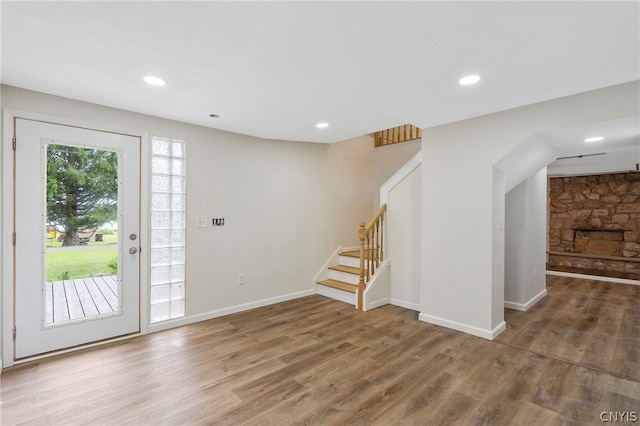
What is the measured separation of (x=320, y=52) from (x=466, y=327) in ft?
9.69

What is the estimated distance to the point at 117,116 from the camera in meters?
2.87

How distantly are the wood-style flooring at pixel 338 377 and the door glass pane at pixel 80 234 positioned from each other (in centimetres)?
44

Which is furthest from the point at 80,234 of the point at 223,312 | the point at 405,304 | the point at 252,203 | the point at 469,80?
the point at 405,304

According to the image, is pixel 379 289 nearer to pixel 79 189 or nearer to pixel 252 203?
pixel 252 203

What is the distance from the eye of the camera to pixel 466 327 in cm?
311

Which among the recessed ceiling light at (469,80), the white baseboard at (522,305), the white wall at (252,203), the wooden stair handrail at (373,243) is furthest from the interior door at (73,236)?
the white baseboard at (522,305)

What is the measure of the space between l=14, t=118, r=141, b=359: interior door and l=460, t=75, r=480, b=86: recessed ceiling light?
301 centimetres

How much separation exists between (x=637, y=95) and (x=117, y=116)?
4343 millimetres

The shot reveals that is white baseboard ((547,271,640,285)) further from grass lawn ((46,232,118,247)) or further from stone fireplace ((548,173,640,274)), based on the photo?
grass lawn ((46,232,118,247))

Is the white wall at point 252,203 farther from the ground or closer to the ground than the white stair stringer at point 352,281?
farther from the ground

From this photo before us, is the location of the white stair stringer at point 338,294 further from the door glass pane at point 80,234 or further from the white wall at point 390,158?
the door glass pane at point 80,234

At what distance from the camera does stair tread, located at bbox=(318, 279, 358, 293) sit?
4132 millimetres

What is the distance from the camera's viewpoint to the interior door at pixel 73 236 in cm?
245

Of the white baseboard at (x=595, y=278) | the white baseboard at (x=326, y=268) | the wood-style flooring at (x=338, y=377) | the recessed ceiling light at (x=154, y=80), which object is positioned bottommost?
the wood-style flooring at (x=338, y=377)
